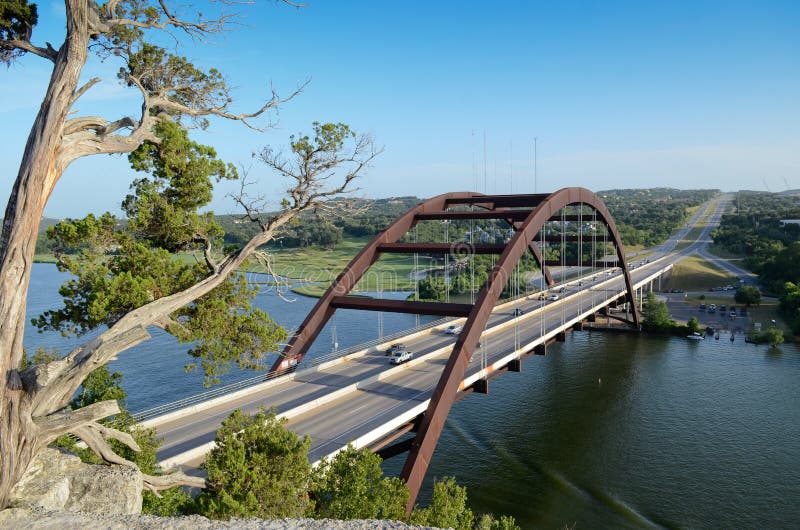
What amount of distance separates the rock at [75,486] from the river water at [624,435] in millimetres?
15537

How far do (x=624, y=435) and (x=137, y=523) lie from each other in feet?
92.0

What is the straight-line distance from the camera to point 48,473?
970cm

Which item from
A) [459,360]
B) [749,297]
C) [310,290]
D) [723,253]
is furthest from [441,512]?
[723,253]

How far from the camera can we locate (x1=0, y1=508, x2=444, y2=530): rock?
800 cm

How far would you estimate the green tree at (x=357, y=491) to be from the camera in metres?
12.2

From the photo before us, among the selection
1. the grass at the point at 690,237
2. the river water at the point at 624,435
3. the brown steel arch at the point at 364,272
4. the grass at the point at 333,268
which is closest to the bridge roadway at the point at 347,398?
the brown steel arch at the point at 364,272

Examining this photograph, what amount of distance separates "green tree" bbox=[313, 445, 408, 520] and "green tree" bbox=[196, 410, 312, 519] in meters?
0.66

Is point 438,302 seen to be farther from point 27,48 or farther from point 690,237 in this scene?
point 690,237

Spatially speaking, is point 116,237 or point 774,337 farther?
point 774,337

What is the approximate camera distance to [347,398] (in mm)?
21297

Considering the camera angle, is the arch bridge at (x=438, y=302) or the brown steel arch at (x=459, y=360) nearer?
the brown steel arch at (x=459, y=360)

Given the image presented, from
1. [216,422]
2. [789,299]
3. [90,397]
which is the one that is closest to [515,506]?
[216,422]

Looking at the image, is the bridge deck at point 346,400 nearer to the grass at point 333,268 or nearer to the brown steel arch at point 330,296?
the brown steel arch at point 330,296

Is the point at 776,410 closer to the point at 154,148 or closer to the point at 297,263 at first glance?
the point at 154,148
